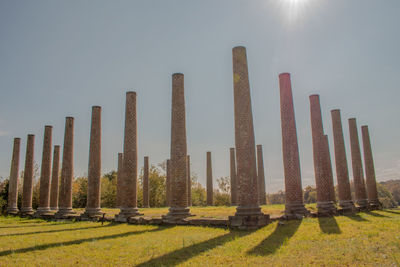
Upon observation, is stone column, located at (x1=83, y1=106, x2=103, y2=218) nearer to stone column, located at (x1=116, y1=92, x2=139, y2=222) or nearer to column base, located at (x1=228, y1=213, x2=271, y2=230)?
stone column, located at (x1=116, y1=92, x2=139, y2=222)

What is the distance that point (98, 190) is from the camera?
22594 millimetres

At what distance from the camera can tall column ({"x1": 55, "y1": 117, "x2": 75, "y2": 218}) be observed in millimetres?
23703

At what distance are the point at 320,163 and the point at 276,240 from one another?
10.7m

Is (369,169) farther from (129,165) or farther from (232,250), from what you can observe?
(232,250)

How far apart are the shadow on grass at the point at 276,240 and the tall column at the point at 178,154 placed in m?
5.80

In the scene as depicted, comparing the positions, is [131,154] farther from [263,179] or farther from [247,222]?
[263,179]

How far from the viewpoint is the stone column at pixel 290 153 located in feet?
55.1

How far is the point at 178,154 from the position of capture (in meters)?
17.7

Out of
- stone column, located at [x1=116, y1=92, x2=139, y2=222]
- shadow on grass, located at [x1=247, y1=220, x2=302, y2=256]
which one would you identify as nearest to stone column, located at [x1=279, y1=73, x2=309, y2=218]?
shadow on grass, located at [x1=247, y1=220, x2=302, y2=256]

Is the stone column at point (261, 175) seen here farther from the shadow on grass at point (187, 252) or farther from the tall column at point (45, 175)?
the shadow on grass at point (187, 252)

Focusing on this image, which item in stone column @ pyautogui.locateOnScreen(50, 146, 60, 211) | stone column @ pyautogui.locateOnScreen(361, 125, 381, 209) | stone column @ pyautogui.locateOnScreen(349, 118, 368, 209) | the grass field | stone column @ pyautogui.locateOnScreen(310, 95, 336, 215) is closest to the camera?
the grass field

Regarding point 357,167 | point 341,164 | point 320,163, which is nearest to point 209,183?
point 357,167

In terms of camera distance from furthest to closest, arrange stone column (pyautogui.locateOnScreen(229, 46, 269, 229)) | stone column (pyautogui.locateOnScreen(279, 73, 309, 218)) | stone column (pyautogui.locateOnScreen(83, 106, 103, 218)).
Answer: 1. stone column (pyautogui.locateOnScreen(83, 106, 103, 218))
2. stone column (pyautogui.locateOnScreen(279, 73, 309, 218))
3. stone column (pyautogui.locateOnScreen(229, 46, 269, 229))

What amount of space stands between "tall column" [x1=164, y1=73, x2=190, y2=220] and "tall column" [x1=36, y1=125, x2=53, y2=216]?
52.4 ft
